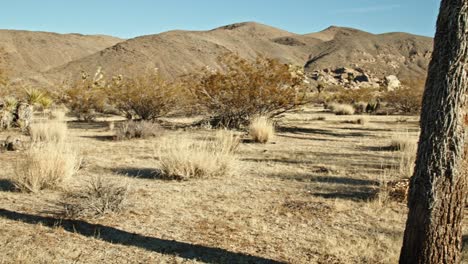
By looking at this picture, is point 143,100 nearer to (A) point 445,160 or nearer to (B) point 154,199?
(B) point 154,199

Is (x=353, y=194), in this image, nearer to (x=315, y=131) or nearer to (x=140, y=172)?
(x=140, y=172)

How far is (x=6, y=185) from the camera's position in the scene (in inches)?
270

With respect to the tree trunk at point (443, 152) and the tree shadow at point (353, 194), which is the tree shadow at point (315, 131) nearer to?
the tree shadow at point (353, 194)

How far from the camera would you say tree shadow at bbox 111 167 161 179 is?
7.86m

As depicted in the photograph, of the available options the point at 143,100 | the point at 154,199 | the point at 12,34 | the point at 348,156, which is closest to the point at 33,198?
the point at 154,199

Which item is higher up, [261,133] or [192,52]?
[192,52]

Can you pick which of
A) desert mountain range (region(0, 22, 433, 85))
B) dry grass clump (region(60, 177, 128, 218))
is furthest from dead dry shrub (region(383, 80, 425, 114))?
desert mountain range (region(0, 22, 433, 85))

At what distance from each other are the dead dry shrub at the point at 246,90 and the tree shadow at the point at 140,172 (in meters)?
8.13

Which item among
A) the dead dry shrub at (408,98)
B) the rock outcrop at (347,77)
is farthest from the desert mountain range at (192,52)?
the dead dry shrub at (408,98)

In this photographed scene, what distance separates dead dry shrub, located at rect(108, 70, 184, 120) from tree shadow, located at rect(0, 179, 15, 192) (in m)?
10.8

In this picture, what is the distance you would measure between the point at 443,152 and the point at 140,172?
6007 millimetres

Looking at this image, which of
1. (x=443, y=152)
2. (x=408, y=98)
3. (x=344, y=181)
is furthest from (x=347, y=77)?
(x=443, y=152)

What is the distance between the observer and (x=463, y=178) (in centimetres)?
327

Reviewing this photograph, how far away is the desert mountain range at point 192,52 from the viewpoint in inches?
2790
